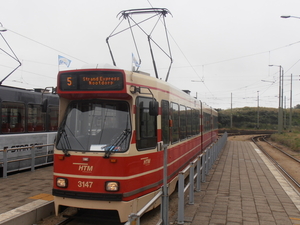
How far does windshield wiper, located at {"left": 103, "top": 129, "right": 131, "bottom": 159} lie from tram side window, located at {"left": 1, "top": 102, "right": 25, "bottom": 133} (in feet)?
19.0

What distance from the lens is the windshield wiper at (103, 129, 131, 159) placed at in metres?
5.90

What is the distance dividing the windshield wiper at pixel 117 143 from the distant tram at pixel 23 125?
532 centimetres

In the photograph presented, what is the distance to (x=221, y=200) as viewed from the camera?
8.11m

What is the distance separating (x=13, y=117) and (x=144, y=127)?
6188 millimetres

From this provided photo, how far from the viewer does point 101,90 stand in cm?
614

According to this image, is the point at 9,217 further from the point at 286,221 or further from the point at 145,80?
the point at 286,221

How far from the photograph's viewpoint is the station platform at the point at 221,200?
6.50 metres

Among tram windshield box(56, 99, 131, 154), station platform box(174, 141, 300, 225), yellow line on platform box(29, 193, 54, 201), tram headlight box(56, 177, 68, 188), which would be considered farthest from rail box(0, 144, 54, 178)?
station platform box(174, 141, 300, 225)

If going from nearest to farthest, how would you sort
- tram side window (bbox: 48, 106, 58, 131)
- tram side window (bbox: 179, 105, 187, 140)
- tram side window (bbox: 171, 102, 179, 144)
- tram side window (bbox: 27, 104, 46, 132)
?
tram side window (bbox: 171, 102, 179, 144), tram side window (bbox: 179, 105, 187, 140), tram side window (bbox: 27, 104, 46, 132), tram side window (bbox: 48, 106, 58, 131)

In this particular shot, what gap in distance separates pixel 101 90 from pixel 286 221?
440 cm

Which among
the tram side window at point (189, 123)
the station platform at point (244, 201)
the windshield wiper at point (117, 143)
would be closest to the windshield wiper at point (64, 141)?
the windshield wiper at point (117, 143)

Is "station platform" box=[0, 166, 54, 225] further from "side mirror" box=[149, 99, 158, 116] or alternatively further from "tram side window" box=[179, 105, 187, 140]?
"tram side window" box=[179, 105, 187, 140]

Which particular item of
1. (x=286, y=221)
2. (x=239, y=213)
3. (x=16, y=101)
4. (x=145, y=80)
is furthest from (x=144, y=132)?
(x=16, y=101)

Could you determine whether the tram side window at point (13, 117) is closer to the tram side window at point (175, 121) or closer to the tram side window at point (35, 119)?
the tram side window at point (35, 119)
